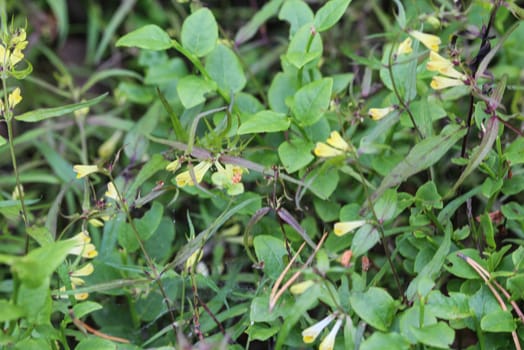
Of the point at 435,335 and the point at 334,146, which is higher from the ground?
the point at 334,146

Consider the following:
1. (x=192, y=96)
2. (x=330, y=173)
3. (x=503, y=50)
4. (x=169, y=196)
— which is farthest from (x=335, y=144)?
(x=503, y=50)

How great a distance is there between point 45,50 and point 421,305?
145 centimetres

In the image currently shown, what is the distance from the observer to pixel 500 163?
116 centimetres

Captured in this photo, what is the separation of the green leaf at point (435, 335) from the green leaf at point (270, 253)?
280 mm

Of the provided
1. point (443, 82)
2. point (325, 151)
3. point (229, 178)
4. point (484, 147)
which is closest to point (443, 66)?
point (443, 82)

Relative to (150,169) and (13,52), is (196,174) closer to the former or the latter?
(150,169)

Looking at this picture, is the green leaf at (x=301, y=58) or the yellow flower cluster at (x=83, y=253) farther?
the green leaf at (x=301, y=58)

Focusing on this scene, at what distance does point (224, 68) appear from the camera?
1.41m

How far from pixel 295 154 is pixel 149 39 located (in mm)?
368

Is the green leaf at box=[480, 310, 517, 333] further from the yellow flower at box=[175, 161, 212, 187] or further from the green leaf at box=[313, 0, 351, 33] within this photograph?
the green leaf at box=[313, 0, 351, 33]

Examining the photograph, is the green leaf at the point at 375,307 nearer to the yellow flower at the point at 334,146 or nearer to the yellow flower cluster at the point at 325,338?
the yellow flower cluster at the point at 325,338

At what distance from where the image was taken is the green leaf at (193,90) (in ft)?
4.26

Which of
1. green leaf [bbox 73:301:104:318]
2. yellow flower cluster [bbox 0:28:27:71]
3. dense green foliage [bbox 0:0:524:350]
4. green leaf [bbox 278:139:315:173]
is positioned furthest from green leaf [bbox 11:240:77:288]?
green leaf [bbox 278:139:315:173]

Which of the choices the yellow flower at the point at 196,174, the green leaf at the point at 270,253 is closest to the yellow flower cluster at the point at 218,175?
the yellow flower at the point at 196,174
